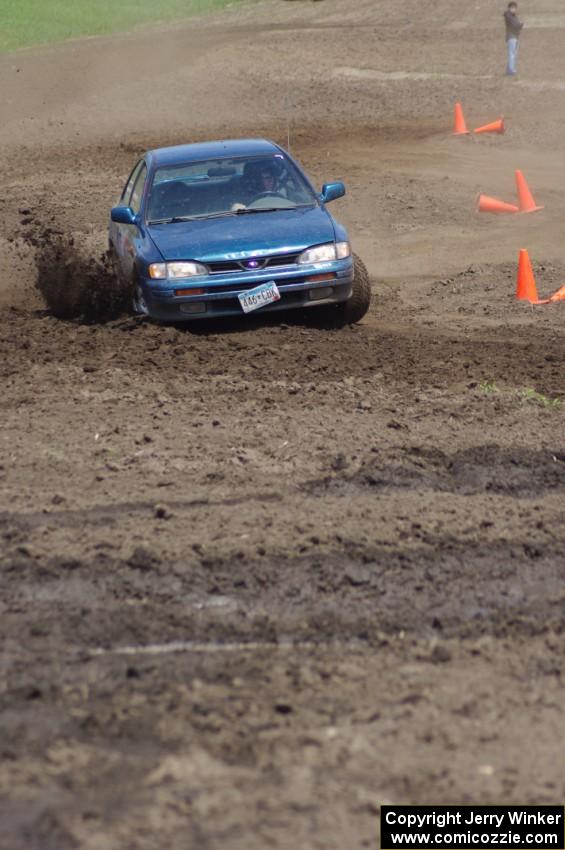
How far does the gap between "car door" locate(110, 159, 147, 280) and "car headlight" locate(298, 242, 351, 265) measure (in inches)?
62.9

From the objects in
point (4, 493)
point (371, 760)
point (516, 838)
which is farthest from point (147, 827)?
point (4, 493)

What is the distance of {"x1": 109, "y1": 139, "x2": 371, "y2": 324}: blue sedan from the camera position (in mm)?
10789

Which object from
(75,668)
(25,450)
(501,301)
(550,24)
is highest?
(75,668)

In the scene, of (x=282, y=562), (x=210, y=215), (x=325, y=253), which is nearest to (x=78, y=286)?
(x=210, y=215)

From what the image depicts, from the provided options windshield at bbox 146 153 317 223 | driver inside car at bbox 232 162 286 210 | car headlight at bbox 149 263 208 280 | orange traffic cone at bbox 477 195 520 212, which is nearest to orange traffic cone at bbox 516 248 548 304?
windshield at bbox 146 153 317 223

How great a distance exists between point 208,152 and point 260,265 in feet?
6.24

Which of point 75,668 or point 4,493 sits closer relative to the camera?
point 75,668

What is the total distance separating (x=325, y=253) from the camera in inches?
433

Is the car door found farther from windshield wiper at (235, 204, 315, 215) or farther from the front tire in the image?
the front tire

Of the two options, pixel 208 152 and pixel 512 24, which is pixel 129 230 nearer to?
pixel 208 152

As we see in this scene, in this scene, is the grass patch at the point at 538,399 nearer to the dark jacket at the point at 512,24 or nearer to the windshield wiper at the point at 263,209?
the windshield wiper at the point at 263,209

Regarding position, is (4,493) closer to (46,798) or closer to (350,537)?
(350,537)

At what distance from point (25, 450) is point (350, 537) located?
2.49 meters

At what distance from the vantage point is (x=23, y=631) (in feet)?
18.1
